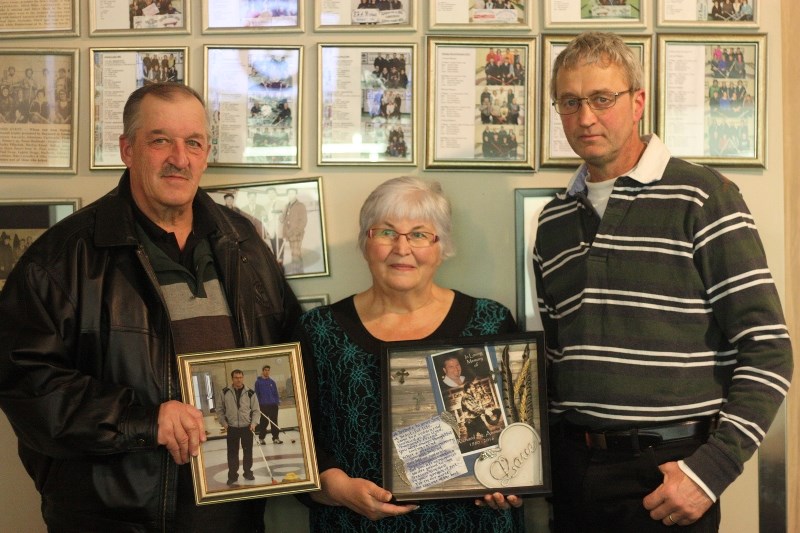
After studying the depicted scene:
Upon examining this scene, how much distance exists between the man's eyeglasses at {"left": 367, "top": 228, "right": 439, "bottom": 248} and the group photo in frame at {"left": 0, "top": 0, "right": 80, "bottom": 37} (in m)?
1.66

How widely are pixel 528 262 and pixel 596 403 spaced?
850 millimetres

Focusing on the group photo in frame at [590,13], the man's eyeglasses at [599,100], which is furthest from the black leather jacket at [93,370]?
the group photo in frame at [590,13]

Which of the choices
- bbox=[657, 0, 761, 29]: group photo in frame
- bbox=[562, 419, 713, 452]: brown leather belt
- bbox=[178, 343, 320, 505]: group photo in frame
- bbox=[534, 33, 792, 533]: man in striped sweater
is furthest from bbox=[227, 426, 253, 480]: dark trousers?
bbox=[657, 0, 761, 29]: group photo in frame

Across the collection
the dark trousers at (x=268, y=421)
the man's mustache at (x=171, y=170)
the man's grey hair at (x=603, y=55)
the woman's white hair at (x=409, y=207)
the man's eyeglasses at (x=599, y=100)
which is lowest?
the dark trousers at (x=268, y=421)

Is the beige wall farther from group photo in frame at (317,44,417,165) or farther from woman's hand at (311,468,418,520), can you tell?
woman's hand at (311,468,418,520)

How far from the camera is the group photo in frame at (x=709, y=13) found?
324cm

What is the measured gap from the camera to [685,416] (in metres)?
2.50

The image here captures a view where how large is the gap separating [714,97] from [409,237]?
1456 mm

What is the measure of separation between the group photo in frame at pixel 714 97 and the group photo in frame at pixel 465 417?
1.23 meters

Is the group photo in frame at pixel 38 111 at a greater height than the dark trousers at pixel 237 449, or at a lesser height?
greater

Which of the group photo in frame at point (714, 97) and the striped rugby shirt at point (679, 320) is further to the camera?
the group photo in frame at point (714, 97)

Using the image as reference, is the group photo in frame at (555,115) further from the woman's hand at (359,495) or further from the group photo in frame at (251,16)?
the woman's hand at (359,495)

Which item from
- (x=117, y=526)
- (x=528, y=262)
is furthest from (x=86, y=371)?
(x=528, y=262)

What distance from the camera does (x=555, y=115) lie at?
3281 millimetres
